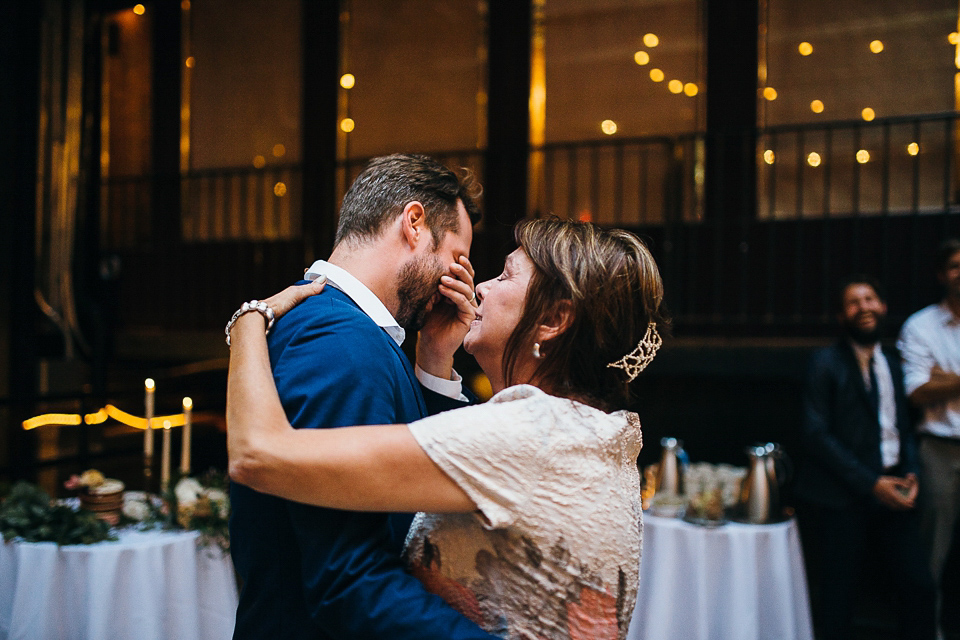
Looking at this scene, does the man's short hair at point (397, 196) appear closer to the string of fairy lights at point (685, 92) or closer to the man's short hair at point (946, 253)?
the man's short hair at point (946, 253)

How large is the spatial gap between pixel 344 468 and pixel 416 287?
0.59 metres

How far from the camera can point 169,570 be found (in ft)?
9.41

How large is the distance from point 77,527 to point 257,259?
5.64m

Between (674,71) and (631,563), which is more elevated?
(674,71)

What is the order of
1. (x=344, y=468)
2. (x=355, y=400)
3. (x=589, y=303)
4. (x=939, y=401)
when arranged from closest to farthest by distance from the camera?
(x=344, y=468) < (x=355, y=400) < (x=589, y=303) < (x=939, y=401)

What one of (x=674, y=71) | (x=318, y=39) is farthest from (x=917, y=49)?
(x=318, y=39)

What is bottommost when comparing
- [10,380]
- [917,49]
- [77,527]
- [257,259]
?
[77,527]

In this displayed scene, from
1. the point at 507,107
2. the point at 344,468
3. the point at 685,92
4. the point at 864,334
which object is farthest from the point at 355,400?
the point at 507,107

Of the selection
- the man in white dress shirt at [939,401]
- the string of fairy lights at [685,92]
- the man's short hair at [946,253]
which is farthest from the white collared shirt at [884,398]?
the string of fairy lights at [685,92]

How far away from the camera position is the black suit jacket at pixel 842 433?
347 centimetres

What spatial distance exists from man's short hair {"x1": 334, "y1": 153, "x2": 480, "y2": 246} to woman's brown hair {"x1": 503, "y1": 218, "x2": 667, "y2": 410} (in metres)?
0.28

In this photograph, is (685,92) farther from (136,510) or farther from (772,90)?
(136,510)

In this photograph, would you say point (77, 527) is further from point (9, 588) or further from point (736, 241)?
point (736, 241)

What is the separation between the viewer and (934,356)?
3.79 m
